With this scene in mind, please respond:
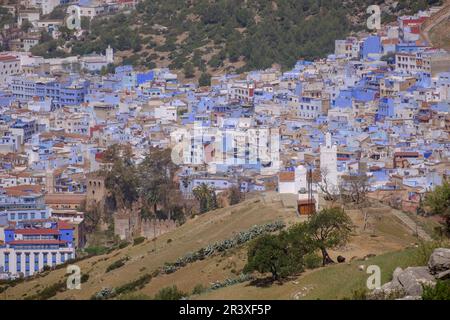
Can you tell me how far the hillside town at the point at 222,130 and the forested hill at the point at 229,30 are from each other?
1.31m

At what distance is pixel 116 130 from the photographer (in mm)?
37156

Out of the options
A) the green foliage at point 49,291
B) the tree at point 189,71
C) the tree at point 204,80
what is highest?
the tree at point 189,71

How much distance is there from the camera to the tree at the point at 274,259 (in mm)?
16594

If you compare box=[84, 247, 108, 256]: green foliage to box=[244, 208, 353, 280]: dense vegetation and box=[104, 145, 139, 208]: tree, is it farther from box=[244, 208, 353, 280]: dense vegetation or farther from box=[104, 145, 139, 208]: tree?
box=[244, 208, 353, 280]: dense vegetation

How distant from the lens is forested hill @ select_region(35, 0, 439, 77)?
48062 millimetres

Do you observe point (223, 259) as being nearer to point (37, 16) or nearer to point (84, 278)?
point (84, 278)

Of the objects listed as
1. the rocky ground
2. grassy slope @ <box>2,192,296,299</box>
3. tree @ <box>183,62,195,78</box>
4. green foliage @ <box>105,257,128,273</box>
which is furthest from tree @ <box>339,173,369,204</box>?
tree @ <box>183,62,195,78</box>

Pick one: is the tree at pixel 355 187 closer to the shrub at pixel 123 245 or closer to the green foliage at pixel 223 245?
the green foliage at pixel 223 245

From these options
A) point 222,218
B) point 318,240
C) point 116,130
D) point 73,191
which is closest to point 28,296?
point 222,218

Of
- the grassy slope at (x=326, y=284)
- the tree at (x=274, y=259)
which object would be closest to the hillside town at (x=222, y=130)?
the tree at (x=274, y=259)

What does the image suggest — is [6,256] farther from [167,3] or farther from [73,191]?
[167,3]

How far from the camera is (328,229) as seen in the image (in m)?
18.3
